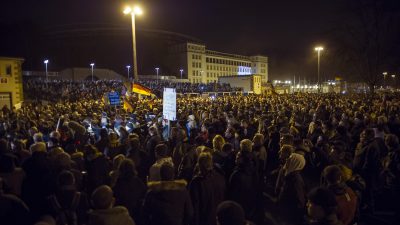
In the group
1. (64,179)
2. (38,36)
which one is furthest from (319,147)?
(38,36)

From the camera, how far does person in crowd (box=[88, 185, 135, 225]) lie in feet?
10.7

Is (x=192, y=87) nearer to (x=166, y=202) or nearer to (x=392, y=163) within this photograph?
(x=392, y=163)

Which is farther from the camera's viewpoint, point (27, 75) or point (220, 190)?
point (27, 75)

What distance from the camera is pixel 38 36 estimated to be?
69.7m

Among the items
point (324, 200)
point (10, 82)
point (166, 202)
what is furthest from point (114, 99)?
point (10, 82)

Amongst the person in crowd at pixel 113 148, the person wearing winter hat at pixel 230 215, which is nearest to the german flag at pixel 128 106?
the person in crowd at pixel 113 148

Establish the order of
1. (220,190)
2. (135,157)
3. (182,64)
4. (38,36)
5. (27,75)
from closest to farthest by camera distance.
Answer: (220,190) < (135,157) < (27,75) < (38,36) < (182,64)

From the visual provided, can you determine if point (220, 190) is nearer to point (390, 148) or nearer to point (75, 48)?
point (390, 148)

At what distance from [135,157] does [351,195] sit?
409 cm

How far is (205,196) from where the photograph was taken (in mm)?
4566

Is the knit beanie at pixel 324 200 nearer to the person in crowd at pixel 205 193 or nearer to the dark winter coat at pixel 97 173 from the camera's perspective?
the person in crowd at pixel 205 193

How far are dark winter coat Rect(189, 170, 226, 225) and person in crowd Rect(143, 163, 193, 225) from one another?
45 centimetres

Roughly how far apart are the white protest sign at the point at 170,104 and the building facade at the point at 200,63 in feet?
309

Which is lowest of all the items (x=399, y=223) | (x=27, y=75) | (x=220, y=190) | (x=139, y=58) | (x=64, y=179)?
(x=399, y=223)
